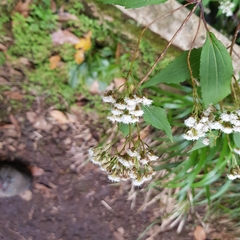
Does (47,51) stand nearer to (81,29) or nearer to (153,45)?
(81,29)

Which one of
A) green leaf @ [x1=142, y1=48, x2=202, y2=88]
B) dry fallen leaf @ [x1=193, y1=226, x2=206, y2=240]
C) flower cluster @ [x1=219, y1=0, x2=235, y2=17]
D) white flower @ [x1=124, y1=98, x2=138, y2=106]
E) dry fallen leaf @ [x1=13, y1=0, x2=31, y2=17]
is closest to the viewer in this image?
white flower @ [x1=124, y1=98, x2=138, y2=106]

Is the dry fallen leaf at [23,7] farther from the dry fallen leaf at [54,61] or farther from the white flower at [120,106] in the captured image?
the white flower at [120,106]

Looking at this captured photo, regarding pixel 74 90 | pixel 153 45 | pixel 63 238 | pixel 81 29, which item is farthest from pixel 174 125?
pixel 63 238

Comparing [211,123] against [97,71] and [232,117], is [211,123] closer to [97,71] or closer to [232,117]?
[232,117]

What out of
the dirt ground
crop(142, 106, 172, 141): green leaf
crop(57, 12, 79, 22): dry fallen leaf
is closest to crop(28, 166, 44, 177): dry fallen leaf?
the dirt ground

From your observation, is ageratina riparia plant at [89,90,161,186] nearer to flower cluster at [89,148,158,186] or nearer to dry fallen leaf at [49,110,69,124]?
flower cluster at [89,148,158,186]

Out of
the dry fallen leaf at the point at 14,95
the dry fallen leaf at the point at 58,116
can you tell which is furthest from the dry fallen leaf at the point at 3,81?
the dry fallen leaf at the point at 58,116
